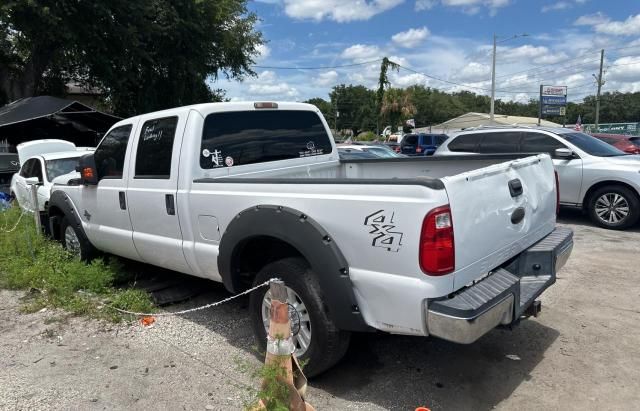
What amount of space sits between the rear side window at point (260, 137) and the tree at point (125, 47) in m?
14.2

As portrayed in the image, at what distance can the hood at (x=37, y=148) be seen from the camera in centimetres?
1150

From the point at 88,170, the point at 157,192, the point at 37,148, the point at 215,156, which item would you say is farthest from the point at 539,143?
the point at 37,148

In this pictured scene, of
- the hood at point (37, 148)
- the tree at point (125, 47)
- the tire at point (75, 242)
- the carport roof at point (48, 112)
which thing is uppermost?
the tree at point (125, 47)

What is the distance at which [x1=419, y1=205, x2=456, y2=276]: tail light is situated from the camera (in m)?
2.79

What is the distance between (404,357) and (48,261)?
458 cm

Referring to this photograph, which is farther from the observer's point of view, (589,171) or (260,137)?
(589,171)

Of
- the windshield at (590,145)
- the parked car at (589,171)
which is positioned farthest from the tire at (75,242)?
the windshield at (590,145)

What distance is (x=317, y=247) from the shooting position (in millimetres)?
3211

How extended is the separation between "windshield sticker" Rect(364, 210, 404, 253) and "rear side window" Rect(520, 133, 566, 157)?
7430 millimetres

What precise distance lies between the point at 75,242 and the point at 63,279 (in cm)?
75

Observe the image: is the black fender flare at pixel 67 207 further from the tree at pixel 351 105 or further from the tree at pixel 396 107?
the tree at pixel 351 105

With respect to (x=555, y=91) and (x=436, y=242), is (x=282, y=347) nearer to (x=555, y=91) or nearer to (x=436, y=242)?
(x=436, y=242)

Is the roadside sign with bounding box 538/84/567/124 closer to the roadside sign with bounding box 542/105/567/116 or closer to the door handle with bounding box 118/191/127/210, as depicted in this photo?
the roadside sign with bounding box 542/105/567/116

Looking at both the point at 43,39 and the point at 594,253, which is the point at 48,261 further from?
the point at 43,39
